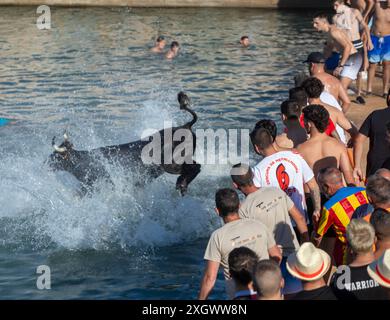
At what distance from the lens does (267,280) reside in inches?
203

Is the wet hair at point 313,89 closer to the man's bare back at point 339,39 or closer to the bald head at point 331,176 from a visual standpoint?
the bald head at point 331,176

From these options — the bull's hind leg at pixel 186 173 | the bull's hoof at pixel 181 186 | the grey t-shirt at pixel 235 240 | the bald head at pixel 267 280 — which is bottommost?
the bull's hoof at pixel 181 186

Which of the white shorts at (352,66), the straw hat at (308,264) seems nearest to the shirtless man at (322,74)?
the white shorts at (352,66)

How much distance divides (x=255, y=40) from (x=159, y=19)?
4839 mm

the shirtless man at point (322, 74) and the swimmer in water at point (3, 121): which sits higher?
the shirtless man at point (322, 74)

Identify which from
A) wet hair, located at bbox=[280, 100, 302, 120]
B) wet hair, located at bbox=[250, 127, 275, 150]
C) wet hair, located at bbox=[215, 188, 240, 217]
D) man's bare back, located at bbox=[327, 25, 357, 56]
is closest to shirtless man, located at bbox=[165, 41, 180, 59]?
man's bare back, located at bbox=[327, 25, 357, 56]

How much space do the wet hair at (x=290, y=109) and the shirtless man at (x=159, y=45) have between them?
13.8 m

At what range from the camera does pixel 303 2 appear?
99.0ft

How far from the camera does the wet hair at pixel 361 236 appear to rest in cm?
576

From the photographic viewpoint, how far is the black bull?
9750 millimetres

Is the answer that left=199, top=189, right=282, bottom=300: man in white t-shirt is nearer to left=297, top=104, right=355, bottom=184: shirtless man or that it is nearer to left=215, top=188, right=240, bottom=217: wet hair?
left=215, top=188, right=240, bottom=217: wet hair

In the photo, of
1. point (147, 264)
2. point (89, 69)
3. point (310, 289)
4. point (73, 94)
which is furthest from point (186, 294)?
point (89, 69)

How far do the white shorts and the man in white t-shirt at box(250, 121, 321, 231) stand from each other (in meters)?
6.82

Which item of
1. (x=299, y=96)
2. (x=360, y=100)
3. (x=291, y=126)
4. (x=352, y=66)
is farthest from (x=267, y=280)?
(x=360, y=100)
